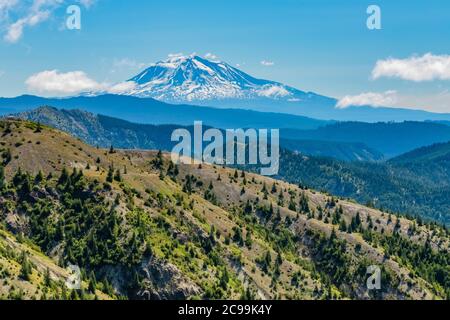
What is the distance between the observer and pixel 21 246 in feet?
645
